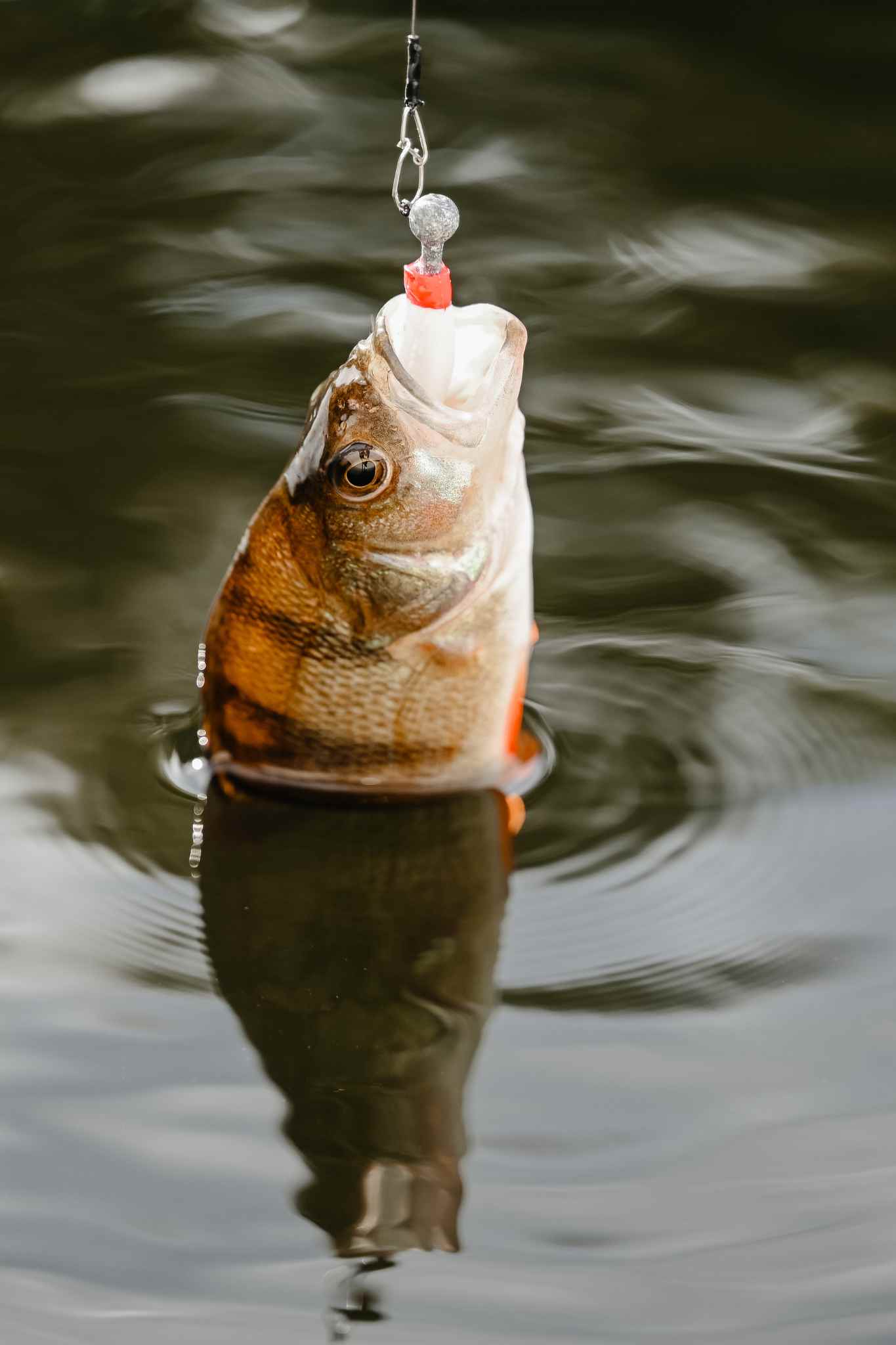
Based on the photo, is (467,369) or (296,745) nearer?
(467,369)

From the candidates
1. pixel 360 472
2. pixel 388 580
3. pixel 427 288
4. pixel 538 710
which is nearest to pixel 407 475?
pixel 360 472

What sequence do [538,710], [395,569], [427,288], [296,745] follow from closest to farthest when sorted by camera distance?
[427,288], [395,569], [296,745], [538,710]

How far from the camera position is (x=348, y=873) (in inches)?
125

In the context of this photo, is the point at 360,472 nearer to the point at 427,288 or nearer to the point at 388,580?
the point at 388,580

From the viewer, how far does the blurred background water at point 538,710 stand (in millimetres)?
2445

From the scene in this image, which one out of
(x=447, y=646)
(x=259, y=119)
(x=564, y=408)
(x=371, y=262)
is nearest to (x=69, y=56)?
(x=259, y=119)

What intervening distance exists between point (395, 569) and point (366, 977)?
0.64m

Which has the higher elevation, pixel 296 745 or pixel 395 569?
pixel 395 569

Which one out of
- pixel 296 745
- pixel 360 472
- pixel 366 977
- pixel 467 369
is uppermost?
pixel 467 369

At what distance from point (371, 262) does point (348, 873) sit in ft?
9.87

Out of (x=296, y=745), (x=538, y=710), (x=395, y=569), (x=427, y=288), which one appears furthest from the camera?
(x=538, y=710)

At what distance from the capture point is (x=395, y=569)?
9.80ft

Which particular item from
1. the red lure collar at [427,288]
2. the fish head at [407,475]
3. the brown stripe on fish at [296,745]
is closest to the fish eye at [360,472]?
the fish head at [407,475]

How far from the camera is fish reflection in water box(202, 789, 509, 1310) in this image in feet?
8.17
